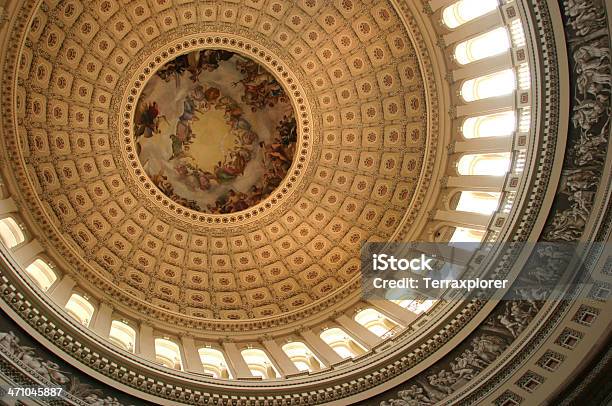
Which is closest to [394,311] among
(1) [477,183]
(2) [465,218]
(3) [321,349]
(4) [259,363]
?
(3) [321,349]

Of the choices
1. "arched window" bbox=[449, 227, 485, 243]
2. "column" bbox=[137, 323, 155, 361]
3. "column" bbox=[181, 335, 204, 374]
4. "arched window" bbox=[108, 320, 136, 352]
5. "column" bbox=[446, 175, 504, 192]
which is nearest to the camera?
"column" bbox=[137, 323, 155, 361]

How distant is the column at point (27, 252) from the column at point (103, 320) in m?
3.06

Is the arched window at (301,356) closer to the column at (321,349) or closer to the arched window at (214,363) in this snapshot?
the column at (321,349)

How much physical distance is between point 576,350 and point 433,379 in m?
4.28

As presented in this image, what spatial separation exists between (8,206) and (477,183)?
1728cm

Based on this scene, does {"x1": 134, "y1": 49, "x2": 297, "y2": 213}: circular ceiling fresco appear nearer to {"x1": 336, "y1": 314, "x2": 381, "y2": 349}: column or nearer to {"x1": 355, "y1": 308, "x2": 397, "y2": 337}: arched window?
{"x1": 336, "y1": 314, "x2": 381, "y2": 349}: column

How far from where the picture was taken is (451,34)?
2350 centimetres

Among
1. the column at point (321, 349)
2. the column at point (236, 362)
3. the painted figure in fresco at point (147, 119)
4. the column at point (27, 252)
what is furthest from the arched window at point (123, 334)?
the painted figure in fresco at point (147, 119)

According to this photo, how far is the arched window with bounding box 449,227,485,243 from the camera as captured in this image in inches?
887

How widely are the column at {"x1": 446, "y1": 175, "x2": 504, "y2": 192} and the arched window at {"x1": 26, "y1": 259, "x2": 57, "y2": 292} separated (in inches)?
615

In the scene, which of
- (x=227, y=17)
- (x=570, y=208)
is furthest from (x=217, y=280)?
(x=570, y=208)

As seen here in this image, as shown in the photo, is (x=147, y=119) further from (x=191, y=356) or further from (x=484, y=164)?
(x=484, y=164)

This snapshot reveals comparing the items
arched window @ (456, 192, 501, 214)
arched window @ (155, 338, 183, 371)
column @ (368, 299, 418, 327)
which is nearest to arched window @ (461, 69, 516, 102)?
arched window @ (456, 192, 501, 214)

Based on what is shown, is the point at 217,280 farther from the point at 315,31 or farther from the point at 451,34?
the point at 451,34
